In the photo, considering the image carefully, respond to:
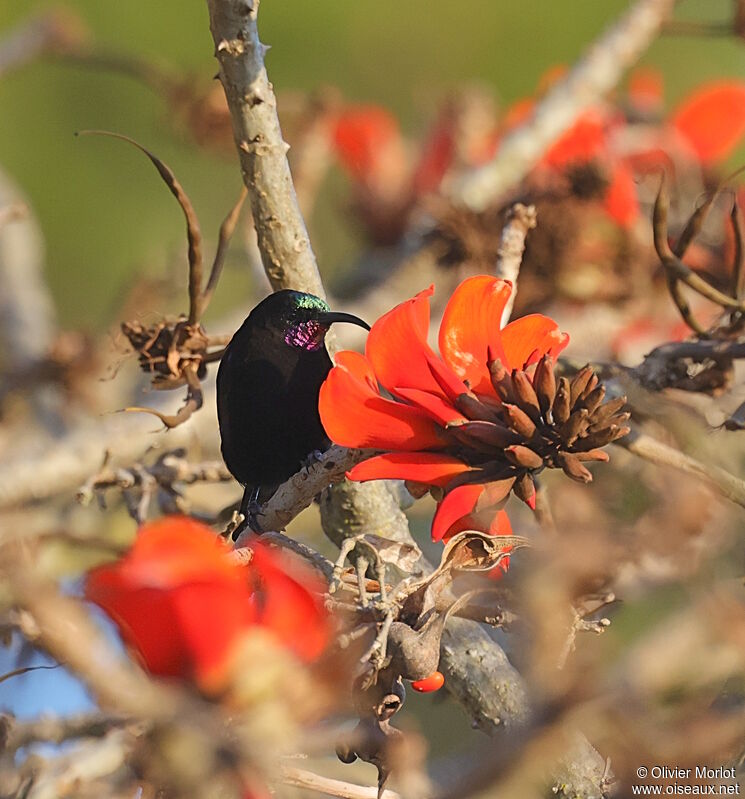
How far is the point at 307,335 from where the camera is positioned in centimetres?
119

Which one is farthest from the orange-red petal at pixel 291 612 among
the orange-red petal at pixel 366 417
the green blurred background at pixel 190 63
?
the green blurred background at pixel 190 63

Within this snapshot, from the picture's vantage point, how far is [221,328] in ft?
6.41

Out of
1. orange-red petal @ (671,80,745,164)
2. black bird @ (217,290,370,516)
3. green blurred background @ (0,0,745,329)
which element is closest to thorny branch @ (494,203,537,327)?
black bird @ (217,290,370,516)

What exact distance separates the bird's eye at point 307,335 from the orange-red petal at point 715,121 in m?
1.17

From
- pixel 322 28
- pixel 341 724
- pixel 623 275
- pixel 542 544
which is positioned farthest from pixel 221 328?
pixel 322 28

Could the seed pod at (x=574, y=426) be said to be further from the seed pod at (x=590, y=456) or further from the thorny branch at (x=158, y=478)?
the thorny branch at (x=158, y=478)

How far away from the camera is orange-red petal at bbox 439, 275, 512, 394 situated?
2.62ft

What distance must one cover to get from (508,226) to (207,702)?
0.66 meters

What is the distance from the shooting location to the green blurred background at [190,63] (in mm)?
4230

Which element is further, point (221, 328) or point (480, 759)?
point (221, 328)

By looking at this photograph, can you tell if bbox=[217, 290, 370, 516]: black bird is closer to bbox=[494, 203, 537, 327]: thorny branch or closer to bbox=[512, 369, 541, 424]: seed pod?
bbox=[494, 203, 537, 327]: thorny branch

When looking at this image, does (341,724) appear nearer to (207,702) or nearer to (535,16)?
(207,702)

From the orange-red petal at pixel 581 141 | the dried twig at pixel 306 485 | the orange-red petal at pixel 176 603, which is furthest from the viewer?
the orange-red petal at pixel 581 141

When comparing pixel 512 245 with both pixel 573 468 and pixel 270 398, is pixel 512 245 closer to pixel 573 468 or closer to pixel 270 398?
pixel 270 398
